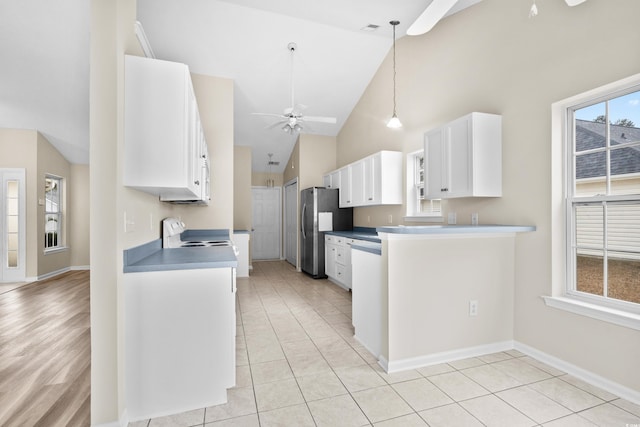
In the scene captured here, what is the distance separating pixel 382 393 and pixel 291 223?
5594mm

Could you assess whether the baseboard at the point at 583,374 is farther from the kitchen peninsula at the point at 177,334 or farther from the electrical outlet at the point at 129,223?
the electrical outlet at the point at 129,223

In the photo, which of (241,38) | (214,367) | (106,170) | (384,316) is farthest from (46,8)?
(384,316)

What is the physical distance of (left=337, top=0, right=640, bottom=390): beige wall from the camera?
2.14 metres

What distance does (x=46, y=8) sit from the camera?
3078mm

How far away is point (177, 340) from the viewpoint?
6.39 feet

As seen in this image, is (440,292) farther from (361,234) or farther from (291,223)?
(291,223)

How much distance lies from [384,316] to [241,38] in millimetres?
4060

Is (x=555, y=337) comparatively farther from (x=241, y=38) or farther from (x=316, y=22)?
(x=241, y=38)

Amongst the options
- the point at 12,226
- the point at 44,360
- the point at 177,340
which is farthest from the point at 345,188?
the point at 12,226

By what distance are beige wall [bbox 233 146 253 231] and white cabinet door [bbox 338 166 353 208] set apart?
2.33m

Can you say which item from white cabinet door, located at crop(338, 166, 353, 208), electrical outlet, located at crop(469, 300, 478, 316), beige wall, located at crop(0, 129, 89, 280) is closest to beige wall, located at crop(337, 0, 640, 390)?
electrical outlet, located at crop(469, 300, 478, 316)

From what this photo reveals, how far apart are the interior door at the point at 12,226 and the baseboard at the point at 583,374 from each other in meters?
7.60

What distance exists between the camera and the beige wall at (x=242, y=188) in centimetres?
713

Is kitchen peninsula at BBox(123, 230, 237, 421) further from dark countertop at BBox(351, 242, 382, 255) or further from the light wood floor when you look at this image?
dark countertop at BBox(351, 242, 382, 255)
